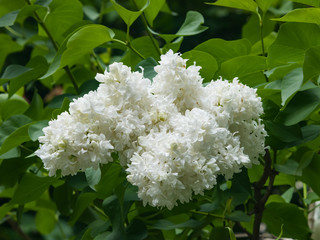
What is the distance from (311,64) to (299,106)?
0.06 metres

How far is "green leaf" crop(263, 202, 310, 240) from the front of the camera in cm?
60

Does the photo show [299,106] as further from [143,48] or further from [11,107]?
[11,107]

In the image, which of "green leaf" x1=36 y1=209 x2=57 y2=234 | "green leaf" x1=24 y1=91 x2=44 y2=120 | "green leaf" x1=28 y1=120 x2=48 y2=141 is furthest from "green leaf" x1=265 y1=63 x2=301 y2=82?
"green leaf" x1=36 y1=209 x2=57 y2=234

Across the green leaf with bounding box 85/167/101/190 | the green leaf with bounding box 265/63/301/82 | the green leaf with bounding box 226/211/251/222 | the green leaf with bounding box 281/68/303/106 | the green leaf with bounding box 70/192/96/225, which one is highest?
the green leaf with bounding box 281/68/303/106

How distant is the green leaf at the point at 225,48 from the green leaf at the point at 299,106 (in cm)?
12

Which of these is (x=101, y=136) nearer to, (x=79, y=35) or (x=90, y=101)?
(x=90, y=101)

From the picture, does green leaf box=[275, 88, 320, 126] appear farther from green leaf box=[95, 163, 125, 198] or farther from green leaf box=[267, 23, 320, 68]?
green leaf box=[95, 163, 125, 198]

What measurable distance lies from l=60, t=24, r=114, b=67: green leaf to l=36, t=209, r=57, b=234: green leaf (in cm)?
52

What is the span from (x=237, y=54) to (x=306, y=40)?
0.09m

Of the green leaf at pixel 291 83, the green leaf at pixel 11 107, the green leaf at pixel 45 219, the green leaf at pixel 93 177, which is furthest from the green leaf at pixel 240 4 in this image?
the green leaf at pixel 45 219

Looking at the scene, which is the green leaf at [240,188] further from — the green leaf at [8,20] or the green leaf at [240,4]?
the green leaf at [8,20]

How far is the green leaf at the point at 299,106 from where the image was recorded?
460mm

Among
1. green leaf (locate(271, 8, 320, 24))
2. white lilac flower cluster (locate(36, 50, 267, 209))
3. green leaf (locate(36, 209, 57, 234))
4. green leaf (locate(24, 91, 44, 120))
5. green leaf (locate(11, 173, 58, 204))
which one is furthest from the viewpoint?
green leaf (locate(36, 209, 57, 234))

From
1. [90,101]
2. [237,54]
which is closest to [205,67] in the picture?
[237,54]
